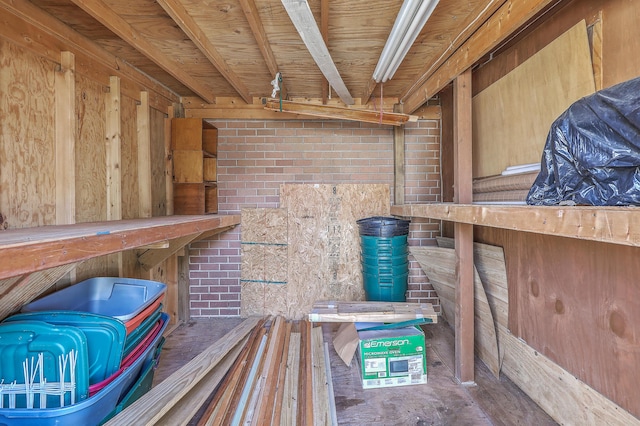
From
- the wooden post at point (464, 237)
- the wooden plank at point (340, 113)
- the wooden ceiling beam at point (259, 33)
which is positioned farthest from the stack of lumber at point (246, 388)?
the wooden ceiling beam at point (259, 33)

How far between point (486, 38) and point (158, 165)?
2892 millimetres

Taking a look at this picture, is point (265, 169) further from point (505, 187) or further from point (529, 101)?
point (529, 101)

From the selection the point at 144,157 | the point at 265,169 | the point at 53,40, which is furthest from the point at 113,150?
the point at 265,169

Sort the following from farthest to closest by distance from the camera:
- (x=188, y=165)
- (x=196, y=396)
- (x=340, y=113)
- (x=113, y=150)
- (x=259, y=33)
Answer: (x=188, y=165) → (x=340, y=113) → (x=113, y=150) → (x=259, y=33) → (x=196, y=396)

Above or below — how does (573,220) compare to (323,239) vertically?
above

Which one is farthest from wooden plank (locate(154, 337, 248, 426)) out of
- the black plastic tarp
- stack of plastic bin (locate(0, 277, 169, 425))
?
the black plastic tarp

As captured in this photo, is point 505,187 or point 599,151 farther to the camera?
point 505,187

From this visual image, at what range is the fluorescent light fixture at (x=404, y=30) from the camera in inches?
58.3

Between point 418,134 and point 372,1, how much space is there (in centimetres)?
188

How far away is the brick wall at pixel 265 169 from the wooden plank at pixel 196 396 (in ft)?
3.72

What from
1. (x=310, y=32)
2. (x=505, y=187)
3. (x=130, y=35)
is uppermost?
(x=130, y=35)

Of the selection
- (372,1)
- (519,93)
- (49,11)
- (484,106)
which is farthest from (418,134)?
(49,11)

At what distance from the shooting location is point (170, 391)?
170cm

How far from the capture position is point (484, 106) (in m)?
2.50
